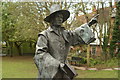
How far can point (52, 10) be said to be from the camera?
9.02 ft

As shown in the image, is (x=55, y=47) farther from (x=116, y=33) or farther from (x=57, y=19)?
(x=116, y=33)

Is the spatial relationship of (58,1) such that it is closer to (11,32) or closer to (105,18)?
(105,18)

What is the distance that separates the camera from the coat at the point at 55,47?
95.2 inches

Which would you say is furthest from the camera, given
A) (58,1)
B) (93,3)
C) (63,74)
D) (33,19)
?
(93,3)

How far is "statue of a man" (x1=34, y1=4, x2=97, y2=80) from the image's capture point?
2.42m

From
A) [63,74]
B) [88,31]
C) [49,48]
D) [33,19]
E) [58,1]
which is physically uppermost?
[58,1]

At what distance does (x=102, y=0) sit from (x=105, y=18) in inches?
58.2

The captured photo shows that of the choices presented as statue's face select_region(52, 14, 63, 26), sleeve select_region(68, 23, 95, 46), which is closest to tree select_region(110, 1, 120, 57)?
sleeve select_region(68, 23, 95, 46)

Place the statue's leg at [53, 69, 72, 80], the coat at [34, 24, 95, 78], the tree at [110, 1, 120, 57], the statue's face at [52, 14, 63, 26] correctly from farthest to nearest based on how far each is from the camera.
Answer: the tree at [110, 1, 120, 57]
the statue's face at [52, 14, 63, 26]
the statue's leg at [53, 69, 72, 80]
the coat at [34, 24, 95, 78]

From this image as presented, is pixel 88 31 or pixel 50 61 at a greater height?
pixel 88 31

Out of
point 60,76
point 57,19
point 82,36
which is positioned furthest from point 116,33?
point 60,76

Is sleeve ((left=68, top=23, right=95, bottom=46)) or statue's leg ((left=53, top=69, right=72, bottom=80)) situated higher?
sleeve ((left=68, top=23, right=95, bottom=46))

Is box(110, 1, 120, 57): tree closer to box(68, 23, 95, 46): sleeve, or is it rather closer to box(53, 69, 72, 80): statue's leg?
box(68, 23, 95, 46): sleeve

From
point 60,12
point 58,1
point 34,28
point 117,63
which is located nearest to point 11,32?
point 34,28
